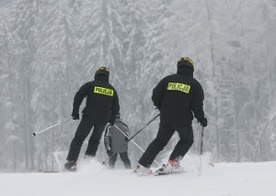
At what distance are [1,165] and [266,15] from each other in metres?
32.7

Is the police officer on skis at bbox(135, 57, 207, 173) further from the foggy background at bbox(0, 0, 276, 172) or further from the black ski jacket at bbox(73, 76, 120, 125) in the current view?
the foggy background at bbox(0, 0, 276, 172)

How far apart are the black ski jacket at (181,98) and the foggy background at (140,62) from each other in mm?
19635

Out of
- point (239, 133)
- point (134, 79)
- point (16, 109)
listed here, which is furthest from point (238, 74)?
point (16, 109)

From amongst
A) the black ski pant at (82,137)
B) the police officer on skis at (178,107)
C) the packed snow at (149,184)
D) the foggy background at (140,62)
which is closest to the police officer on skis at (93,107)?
the black ski pant at (82,137)

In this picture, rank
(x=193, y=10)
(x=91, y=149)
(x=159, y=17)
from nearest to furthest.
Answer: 1. (x=91, y=149)
2. (x=193, y=10)
3. (x=159, y=17)

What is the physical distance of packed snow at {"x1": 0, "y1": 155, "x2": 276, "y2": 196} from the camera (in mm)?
5992

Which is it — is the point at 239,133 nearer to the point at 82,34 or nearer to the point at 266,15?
the point at 266,15

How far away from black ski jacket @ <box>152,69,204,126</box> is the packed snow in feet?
2.94

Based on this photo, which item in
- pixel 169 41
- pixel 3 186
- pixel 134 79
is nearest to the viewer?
pixel 3 186

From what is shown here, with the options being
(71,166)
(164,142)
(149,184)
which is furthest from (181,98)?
(71,166)

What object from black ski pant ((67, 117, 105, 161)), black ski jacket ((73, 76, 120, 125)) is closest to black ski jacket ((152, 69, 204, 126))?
black ski jacket ((73, 76, 120, 125))

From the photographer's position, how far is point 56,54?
145ft

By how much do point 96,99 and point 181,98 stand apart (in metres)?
2.24

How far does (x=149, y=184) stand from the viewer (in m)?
6.62
